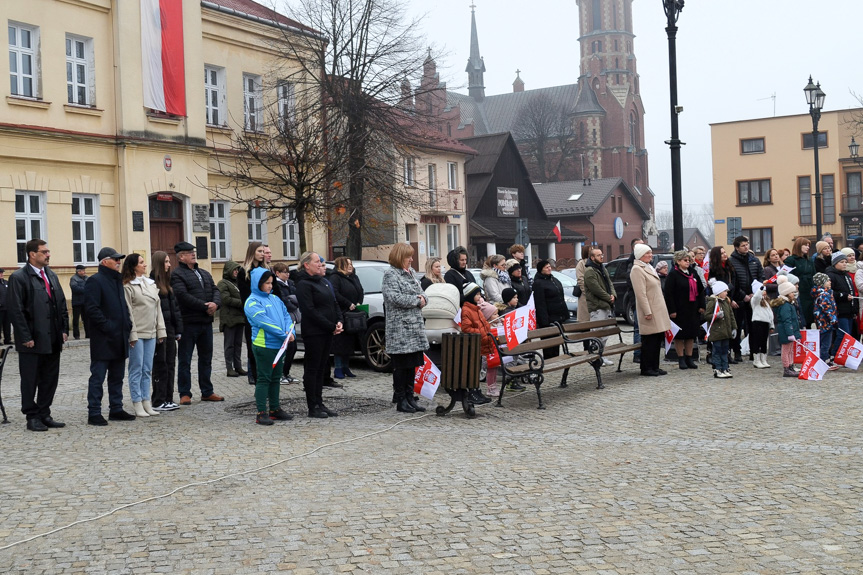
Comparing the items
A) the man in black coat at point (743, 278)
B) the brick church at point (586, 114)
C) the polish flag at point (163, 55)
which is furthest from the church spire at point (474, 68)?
the man in black coat at point (743, 278)

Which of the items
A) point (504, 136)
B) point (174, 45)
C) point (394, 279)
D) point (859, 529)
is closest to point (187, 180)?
point (174, 45)

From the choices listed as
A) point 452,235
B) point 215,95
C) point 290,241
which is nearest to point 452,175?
point 452,235

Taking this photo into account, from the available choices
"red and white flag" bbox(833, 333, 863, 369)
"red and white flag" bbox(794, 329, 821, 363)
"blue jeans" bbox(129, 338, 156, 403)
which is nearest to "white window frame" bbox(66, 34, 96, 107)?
"blue jeans" bbox(129, 338, 156, 403)

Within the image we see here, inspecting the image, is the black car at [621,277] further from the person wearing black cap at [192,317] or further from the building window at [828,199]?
the building window at [828,199]

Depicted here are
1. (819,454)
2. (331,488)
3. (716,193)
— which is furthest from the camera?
(716,193)

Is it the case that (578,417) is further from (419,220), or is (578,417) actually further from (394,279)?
(419,220)

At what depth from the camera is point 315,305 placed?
404 inches

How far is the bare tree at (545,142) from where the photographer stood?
98.6 meters

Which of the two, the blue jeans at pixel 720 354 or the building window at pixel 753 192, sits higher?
the building window at pixel 753 192

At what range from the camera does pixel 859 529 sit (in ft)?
18.7

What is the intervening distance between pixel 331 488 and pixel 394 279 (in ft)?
12.4

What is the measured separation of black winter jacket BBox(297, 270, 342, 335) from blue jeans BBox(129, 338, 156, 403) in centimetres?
188

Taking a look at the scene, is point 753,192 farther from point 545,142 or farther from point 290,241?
point 545,142

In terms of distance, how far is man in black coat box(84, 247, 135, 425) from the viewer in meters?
10.1
